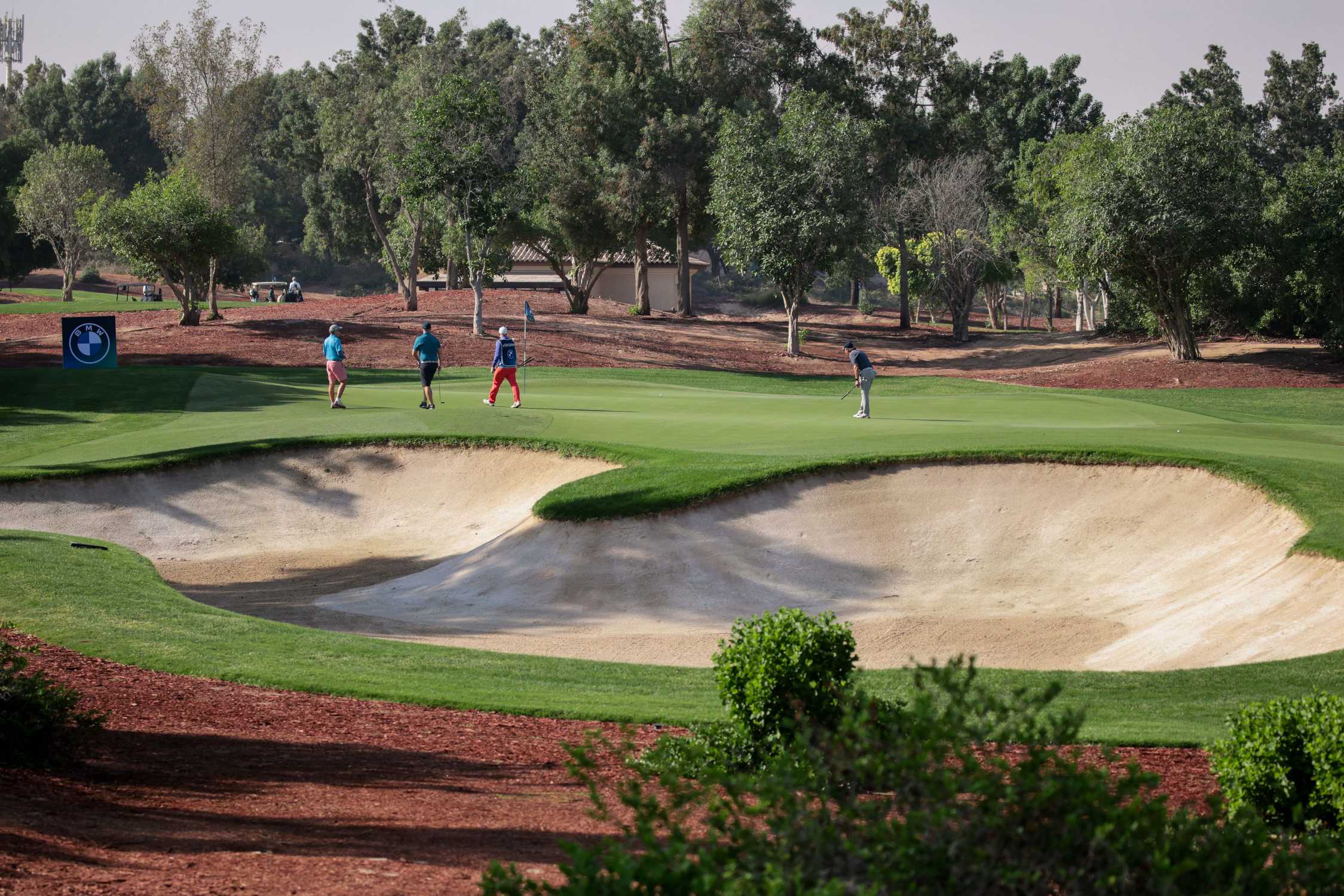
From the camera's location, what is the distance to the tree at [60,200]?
2881 inches

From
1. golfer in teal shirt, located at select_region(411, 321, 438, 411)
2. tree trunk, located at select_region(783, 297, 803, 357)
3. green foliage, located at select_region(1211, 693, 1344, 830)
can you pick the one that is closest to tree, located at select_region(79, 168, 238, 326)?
golfer in teal shirt, located at select_region(411, 321, 438, 411)

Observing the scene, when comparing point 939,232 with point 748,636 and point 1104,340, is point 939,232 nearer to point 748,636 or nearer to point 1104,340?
point 1104,340

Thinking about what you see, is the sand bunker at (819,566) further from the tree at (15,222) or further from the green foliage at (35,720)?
the tree at (15,222)

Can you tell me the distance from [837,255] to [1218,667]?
1701 inches

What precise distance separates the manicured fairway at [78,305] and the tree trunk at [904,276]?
3961 cm

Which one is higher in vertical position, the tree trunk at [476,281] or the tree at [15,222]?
the tree at [15,222]

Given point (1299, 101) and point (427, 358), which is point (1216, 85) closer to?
point (1299, 101)

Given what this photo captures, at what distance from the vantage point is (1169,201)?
45.8 m

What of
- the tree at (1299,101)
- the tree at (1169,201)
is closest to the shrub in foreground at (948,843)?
the tree at (1169,201)

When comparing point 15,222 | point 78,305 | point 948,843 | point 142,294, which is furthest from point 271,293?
point 948,843

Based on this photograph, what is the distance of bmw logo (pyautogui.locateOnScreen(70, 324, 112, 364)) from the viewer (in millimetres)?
29922

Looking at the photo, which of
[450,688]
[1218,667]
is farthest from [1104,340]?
[450,688]

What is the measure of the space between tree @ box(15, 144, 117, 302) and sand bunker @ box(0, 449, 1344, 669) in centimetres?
5690

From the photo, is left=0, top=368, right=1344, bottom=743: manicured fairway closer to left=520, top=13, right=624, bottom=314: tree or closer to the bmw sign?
the bmw sign
